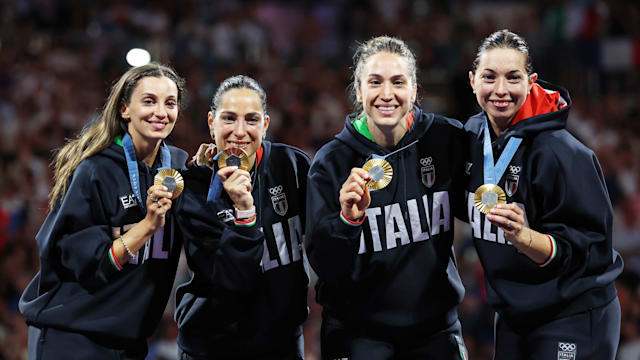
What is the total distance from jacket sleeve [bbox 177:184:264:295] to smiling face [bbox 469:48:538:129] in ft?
4.29

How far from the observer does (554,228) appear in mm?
3732

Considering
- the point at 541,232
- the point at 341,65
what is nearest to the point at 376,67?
the point at 541,232

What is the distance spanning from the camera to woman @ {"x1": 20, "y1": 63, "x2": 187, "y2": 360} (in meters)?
3.79

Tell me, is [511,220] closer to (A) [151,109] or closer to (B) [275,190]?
(B) [275,190]

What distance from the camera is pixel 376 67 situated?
394 centimetres

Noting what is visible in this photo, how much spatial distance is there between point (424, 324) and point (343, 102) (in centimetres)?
675

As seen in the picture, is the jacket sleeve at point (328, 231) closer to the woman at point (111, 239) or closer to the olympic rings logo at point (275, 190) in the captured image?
the olympic rings logo at point (275, 190)

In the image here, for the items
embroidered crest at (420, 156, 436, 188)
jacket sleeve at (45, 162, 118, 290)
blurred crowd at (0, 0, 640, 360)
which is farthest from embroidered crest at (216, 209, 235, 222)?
blurred crowd at (0, 0, 640, 360)

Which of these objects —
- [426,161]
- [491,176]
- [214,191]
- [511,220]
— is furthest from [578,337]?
[214,191]

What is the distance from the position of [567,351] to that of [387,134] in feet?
4.44

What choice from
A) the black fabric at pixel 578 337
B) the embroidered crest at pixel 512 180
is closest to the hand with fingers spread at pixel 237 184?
the embroidered crest at pixel 512 180

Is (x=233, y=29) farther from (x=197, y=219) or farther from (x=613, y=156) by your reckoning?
(x=197, y=219)

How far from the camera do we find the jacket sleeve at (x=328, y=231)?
12.3 feet

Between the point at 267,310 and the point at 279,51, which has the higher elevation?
the point at 279,51
